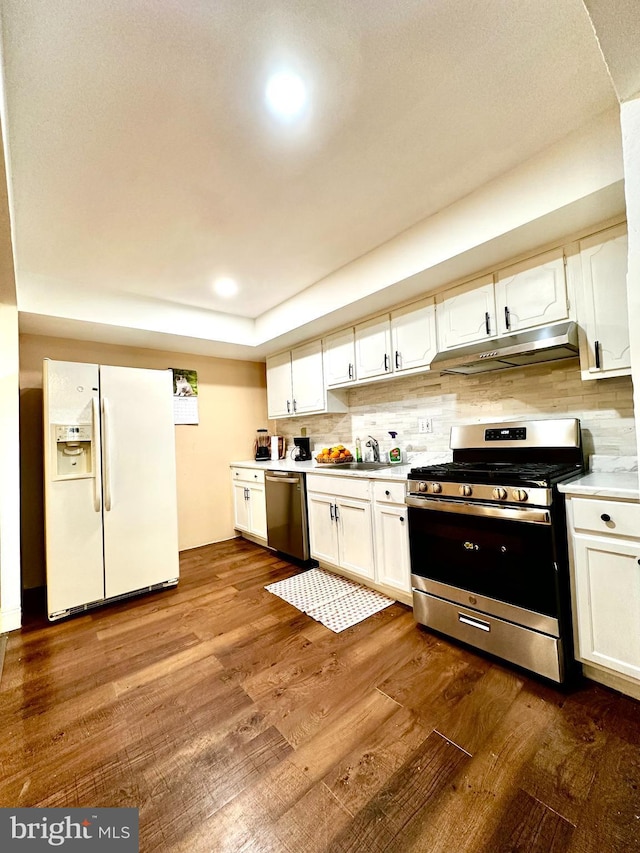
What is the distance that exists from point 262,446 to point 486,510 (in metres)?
3.05

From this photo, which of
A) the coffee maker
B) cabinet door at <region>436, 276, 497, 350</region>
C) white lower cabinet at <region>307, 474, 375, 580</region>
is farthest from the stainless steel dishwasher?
cabinet door at <region>436, 276, 497, 350</region>

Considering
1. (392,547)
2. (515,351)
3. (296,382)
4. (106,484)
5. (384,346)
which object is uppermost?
(384,346)

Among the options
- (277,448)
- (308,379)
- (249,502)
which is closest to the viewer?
(308,379)

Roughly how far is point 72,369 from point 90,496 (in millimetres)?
948

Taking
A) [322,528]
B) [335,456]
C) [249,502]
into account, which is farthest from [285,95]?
[249,502]

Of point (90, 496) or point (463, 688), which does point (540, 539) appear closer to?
point (463, 688)

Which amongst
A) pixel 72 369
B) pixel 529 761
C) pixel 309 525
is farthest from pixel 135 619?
pixel 529 761

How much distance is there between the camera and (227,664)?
1917 mm

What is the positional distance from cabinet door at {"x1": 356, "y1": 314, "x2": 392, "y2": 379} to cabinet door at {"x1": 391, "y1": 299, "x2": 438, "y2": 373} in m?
0.07

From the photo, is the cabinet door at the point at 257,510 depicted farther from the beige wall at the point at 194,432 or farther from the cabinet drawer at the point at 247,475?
the beige wall at the point at 194,432

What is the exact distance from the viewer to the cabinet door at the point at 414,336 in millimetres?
2562

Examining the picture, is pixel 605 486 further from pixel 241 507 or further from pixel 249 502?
pixel 241 507

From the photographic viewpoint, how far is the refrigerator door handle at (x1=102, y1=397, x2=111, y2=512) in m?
2.68

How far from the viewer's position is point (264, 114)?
1.44 metres
